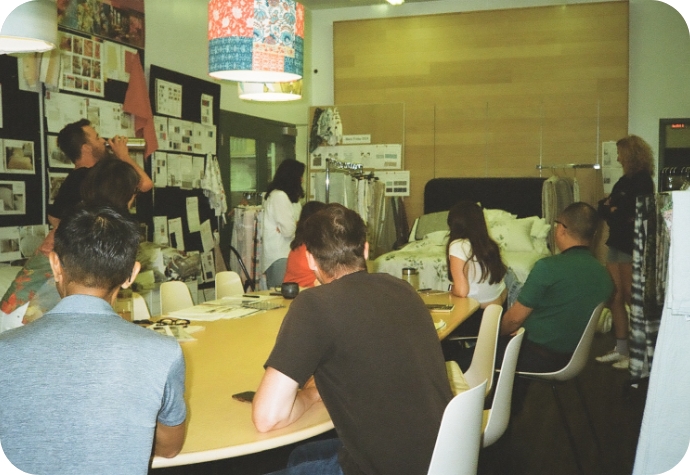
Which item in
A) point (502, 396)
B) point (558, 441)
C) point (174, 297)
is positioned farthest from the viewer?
point (558, 441)

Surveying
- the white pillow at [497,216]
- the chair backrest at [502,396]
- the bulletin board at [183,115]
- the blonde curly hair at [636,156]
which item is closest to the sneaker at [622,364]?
the blonde curly hair at [636,156]

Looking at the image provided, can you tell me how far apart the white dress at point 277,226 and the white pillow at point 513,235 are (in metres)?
2.48

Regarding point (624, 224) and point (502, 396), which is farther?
point (624, 224)

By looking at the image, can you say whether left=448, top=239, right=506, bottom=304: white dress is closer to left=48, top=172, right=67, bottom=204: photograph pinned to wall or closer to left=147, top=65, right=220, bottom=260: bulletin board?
left=48, top=172, right=67, bottom=204: photograph pinned to wall

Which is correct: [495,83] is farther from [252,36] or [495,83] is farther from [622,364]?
[252,36]

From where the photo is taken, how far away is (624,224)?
5355 mm

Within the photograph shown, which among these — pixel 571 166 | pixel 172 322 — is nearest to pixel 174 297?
pixel 172 322

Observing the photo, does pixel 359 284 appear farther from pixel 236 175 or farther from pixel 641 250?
pixel 236 175

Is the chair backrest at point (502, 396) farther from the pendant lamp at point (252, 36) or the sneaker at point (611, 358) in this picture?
the sneaker at point (611, 358)

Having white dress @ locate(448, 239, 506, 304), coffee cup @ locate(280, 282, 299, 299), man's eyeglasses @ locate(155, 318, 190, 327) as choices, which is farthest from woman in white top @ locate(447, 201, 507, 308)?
man's eyeglasses @ locate(155, 318, 190, 327)

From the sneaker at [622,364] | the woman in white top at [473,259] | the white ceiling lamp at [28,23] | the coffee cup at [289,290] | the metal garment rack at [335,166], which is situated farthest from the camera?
the metal garment rack at [335,166]

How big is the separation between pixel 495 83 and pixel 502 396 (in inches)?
243

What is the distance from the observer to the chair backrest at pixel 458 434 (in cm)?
163

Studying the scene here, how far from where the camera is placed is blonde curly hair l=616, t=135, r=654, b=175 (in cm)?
543
